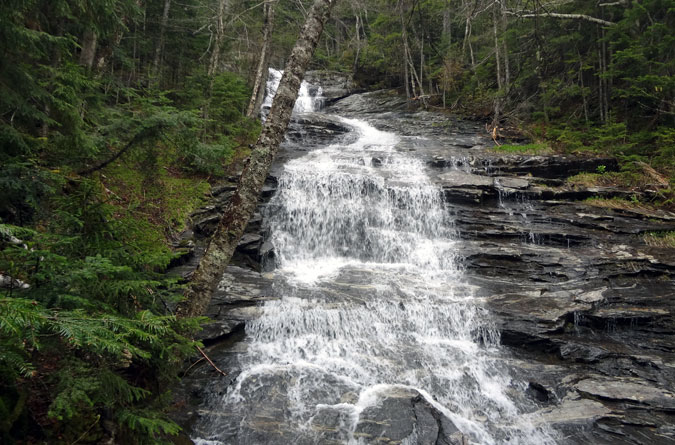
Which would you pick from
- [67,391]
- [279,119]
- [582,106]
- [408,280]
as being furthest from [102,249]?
[582,106]

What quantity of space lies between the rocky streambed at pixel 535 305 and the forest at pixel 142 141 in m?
1.68

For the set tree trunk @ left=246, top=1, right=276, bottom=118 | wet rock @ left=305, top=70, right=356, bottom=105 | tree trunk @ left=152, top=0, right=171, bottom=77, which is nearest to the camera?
tree trunk @ left=246, top=1, right=276, bottom=118

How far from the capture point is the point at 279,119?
4.25 meters

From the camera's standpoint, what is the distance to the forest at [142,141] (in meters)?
2.22

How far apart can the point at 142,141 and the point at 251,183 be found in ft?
9.93

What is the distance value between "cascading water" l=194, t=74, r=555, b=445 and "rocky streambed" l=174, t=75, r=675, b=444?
0.09 metres

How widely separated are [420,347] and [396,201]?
6244mm

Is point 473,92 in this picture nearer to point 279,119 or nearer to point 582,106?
point 582,106

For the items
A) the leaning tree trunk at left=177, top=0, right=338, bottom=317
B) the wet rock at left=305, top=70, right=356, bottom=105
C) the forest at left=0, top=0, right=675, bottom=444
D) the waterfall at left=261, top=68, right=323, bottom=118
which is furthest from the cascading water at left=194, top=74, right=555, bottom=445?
the wet rock at left=305, top=70, right=356, bottom=105

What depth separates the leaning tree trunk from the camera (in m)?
3.85

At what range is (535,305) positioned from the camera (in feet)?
24.8

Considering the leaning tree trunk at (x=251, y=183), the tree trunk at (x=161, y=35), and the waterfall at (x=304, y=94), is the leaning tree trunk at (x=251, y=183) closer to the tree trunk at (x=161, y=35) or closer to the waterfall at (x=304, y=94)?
the tree trunk at (x=161, y=35)

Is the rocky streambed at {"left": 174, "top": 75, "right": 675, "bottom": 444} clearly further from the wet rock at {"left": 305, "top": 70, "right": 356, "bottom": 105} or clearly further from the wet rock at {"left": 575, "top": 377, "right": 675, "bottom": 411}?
the wet rock at {"left": 305, "top": 70, "right": 356, "bottom": 105}

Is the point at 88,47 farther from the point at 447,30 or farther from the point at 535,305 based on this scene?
the point at 447,30
